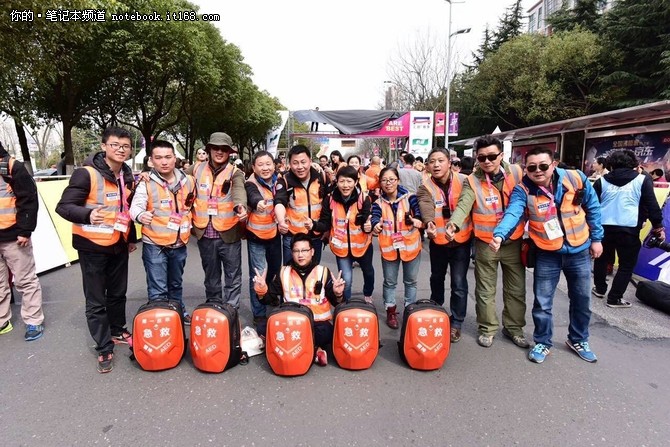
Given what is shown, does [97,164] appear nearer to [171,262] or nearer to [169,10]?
[171,262]

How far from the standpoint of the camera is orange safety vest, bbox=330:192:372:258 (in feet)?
12.6

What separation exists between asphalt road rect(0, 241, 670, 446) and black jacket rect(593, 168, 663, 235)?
4.70ft

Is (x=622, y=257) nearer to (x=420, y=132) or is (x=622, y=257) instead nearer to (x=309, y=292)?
(x=309, y=292)

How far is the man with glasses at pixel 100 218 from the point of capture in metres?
3.11

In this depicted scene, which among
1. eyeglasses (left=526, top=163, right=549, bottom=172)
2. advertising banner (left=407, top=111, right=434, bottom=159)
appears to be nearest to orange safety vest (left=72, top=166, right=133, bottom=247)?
eyeglasses (left=526, top=163, right=549, bottom=172)

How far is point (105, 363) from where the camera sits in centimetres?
317

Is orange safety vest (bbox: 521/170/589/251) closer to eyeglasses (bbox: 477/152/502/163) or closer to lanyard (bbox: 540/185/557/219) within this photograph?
lanyard (bbox: 540/185/557/219)

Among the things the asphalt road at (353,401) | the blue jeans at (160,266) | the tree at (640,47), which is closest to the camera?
the asphalt road at (353,401)

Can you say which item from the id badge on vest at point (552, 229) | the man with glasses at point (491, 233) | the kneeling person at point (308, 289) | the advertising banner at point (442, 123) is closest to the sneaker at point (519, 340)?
the man with glasses at point (491, 233)

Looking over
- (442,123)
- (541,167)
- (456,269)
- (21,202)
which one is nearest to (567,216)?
(541,167)

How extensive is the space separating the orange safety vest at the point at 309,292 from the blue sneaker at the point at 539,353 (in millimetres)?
1711

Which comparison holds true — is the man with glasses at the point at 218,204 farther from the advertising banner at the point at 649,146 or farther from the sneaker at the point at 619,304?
the advertising banner at the point at 649,146

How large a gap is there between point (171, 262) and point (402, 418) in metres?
2.39

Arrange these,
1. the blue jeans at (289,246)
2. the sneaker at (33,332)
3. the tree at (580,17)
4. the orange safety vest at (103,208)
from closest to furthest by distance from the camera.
A: the orange safety vest at (103,208) → the sneaker at (33,332) → the blue jeans at (289,246) → the tree at (580,17)
